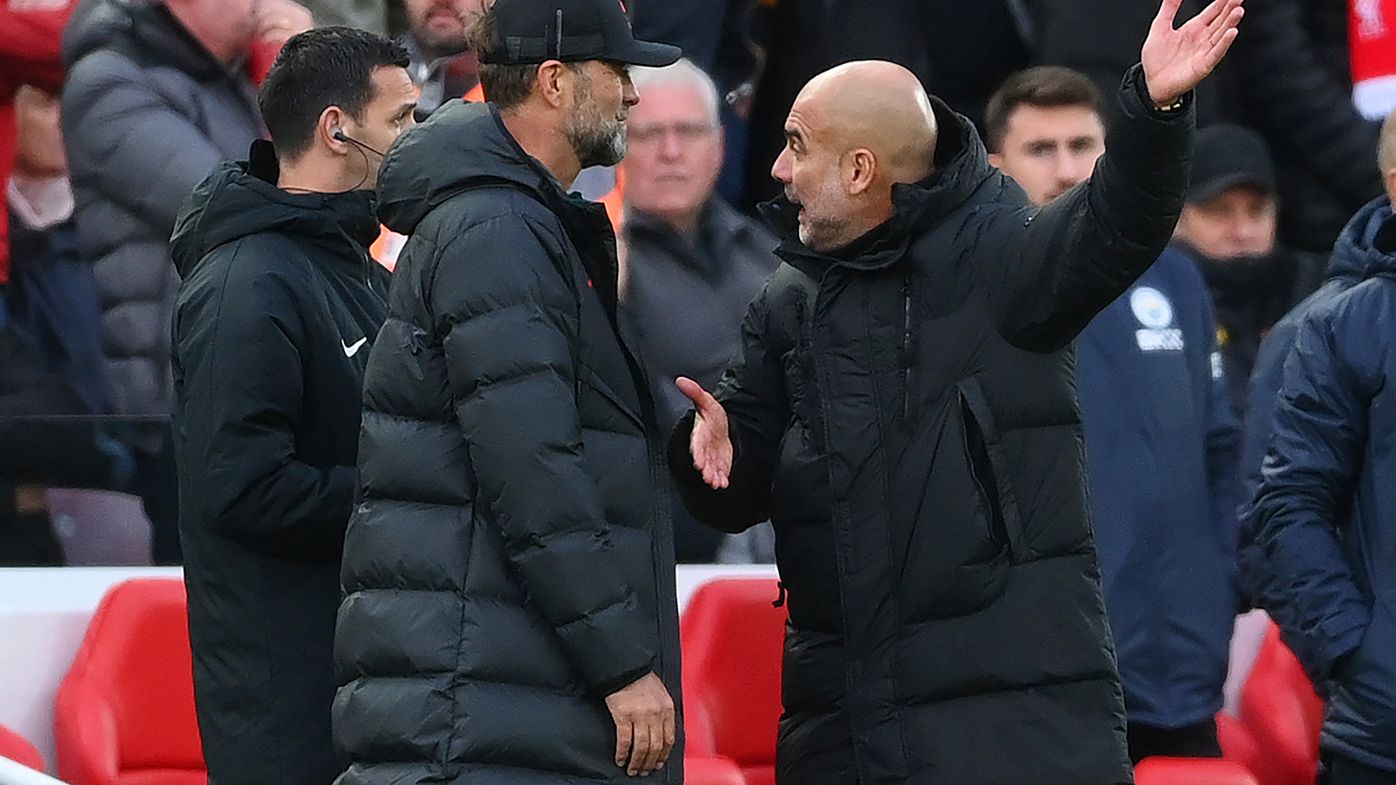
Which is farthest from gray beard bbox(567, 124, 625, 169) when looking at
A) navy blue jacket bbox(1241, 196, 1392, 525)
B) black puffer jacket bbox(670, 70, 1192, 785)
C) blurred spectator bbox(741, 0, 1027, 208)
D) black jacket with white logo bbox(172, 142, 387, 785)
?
blurred spectator bbox(741, 0, 1027, 208)

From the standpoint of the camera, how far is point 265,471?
4215mm

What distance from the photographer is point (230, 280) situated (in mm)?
4309

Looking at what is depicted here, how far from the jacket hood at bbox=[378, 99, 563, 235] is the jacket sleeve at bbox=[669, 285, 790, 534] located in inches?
22.7

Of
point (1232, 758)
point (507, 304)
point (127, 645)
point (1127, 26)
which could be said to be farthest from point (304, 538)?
point (1127, 26)

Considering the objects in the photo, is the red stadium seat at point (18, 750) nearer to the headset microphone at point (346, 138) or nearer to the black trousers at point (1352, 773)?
the headset microphone at point (346, 138)

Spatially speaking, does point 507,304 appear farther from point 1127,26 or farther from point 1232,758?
point 1127,26

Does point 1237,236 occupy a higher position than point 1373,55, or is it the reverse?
point 1373,55

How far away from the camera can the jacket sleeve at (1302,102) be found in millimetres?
7309

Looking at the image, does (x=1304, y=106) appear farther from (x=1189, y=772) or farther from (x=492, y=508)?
(x=492, y=508)

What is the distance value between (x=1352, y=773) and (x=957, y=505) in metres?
1.30

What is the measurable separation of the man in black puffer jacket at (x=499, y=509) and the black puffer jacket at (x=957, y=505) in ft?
1.04

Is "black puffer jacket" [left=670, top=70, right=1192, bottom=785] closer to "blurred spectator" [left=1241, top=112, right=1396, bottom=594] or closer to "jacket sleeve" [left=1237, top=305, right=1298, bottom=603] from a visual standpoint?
"blurred spectator" [left=1241, top=112, right=1396, bottom=594]

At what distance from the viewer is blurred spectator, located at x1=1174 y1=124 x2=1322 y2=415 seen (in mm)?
6766

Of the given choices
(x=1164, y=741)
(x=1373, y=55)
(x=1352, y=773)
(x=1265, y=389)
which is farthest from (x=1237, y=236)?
(x=1352, y=773)
